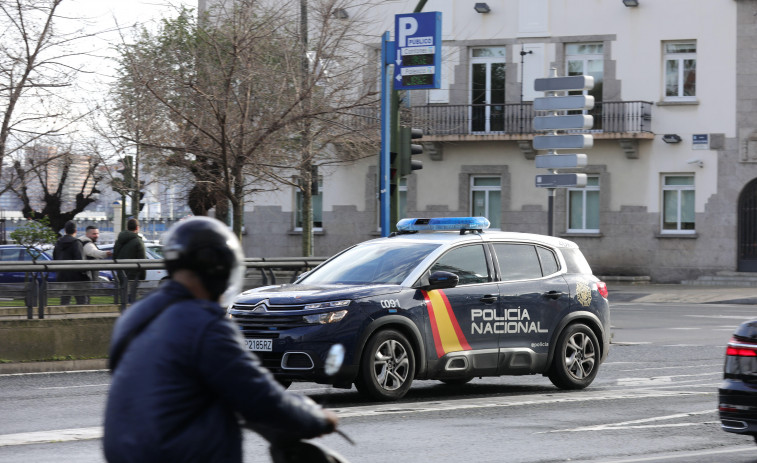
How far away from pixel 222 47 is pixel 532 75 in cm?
1973

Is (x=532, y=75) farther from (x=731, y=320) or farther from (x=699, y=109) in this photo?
(x=731, y=320)

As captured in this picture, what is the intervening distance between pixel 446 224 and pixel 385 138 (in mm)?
7065

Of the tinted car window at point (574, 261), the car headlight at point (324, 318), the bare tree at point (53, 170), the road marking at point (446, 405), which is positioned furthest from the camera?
the bare tree at point (53, 170)

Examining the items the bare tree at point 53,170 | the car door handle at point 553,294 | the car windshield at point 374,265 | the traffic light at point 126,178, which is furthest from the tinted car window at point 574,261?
the traffic light at point 126,178

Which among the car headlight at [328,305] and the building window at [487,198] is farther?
the building window at [487,198]

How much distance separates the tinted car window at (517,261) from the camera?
12.4 meters

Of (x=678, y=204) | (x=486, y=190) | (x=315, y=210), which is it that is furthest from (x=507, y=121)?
(x=315, y=210)

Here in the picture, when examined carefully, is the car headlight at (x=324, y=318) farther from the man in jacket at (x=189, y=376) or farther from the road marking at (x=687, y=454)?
the man in jacket at (x=189, y=376)

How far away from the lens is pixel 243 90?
2086cm

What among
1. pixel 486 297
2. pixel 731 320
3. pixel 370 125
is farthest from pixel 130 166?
pixel 486 297

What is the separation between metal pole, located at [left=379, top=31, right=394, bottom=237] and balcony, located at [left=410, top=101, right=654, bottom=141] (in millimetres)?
17114

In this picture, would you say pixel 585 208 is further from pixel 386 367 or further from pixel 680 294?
pixel 386 367

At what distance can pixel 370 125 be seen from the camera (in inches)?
1033

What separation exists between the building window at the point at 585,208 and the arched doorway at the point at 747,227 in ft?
13.9
